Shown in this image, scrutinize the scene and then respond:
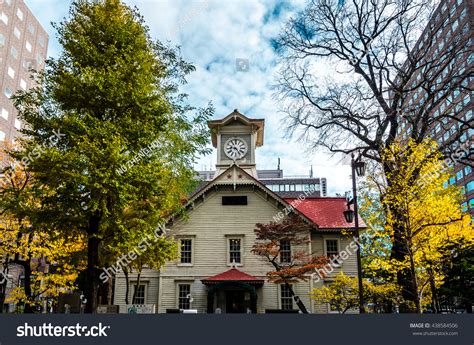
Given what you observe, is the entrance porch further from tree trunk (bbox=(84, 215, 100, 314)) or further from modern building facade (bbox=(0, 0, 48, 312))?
modern building facade (bbox=(0, 0, 48, 312))

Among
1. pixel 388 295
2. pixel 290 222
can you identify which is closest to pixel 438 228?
pixel 388 295

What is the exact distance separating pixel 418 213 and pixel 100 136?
1153 centimetres

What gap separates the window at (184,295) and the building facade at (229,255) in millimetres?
61

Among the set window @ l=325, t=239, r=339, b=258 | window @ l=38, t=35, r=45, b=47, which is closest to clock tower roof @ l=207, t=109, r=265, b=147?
window @ l=325, t=239, r=339, b=258

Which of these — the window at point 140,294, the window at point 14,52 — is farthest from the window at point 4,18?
the window at point 140,294

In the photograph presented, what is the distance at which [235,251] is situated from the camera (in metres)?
25.3

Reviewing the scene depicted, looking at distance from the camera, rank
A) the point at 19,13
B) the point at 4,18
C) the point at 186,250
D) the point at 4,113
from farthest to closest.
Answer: the point at 19,13, the point at 4,18, the point at 4,113, the point at 186,250

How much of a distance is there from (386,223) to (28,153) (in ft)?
42.8

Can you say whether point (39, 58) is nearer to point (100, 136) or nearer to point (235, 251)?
point (235, 251)

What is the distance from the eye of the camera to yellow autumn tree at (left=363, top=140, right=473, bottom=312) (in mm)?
13305

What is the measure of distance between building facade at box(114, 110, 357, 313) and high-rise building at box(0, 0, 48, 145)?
39136mm

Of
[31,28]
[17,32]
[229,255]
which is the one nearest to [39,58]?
[31,28]

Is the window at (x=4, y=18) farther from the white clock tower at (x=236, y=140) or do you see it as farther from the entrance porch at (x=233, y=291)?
the entrance porch at (x=233, y=291)

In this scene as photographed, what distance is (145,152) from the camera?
1505cm
